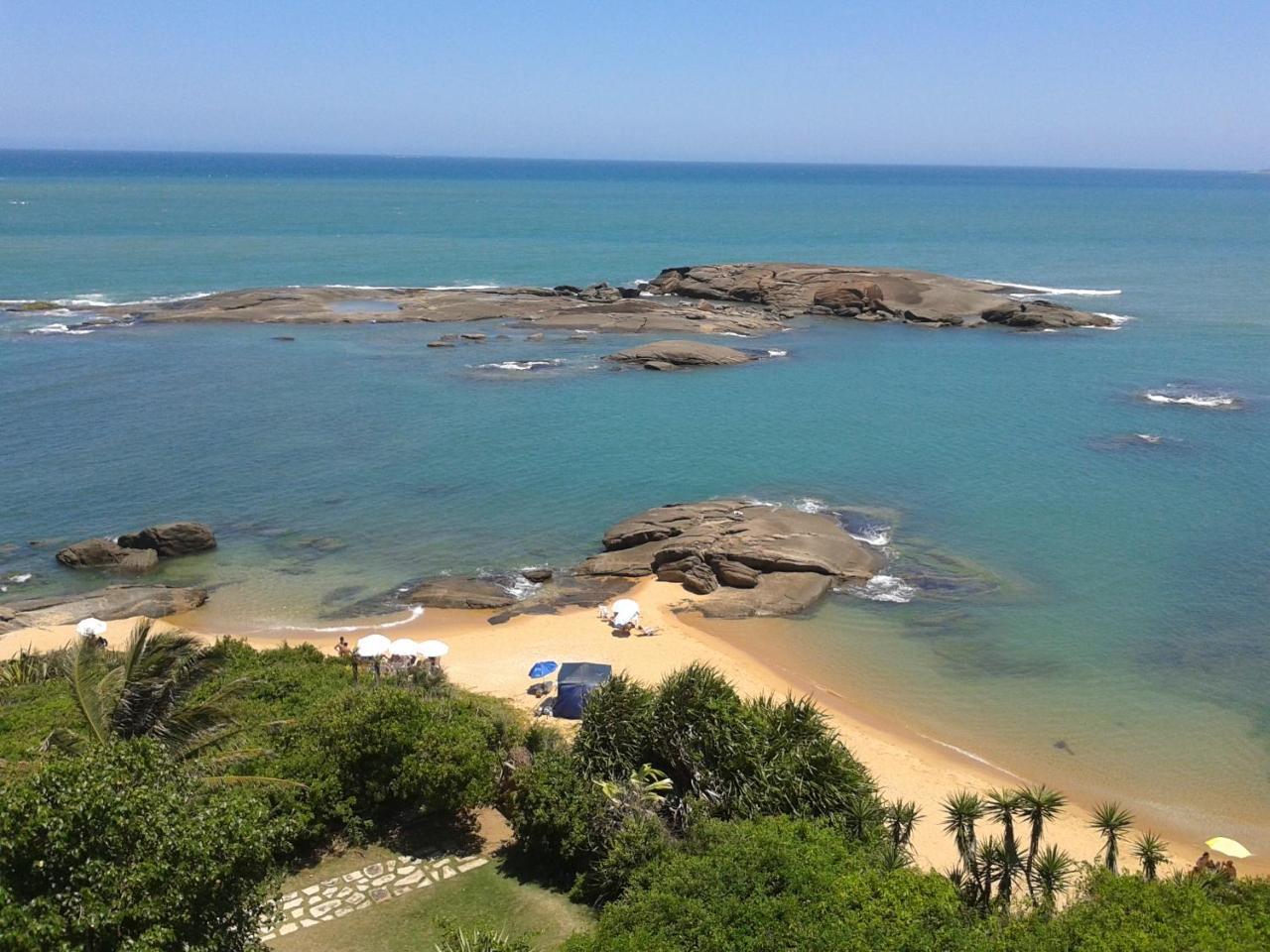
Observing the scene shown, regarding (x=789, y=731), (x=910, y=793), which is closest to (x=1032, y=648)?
(x=910, y=793)

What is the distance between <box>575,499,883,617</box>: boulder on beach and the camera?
3478 cm

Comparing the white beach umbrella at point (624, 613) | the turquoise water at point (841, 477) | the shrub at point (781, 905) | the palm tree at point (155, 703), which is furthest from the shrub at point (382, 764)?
the turquoise water at point (841, 477)

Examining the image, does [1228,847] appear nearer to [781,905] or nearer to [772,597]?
[781,905]

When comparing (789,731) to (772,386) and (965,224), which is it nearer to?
(772,386)

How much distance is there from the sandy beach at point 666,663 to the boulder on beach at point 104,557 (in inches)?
177

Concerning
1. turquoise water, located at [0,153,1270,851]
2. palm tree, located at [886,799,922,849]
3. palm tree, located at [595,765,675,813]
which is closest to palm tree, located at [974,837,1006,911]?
palm tree, located at [886,799,922,849]

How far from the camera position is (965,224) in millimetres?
166375

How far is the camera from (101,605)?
111 feet

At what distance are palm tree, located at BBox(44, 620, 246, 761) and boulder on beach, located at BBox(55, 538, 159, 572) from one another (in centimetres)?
2075

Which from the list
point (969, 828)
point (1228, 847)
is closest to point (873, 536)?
point (1228, 847)

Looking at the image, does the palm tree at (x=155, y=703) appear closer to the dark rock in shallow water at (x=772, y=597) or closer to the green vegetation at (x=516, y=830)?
the green vegetation at (x=516, y=830)

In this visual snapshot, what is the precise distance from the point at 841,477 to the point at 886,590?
11.5 m

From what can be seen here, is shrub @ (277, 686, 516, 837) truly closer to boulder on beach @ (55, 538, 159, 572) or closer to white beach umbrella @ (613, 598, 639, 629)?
white beach umbrella @ (613, 598, 639, 629)

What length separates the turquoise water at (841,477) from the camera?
29516 mm
